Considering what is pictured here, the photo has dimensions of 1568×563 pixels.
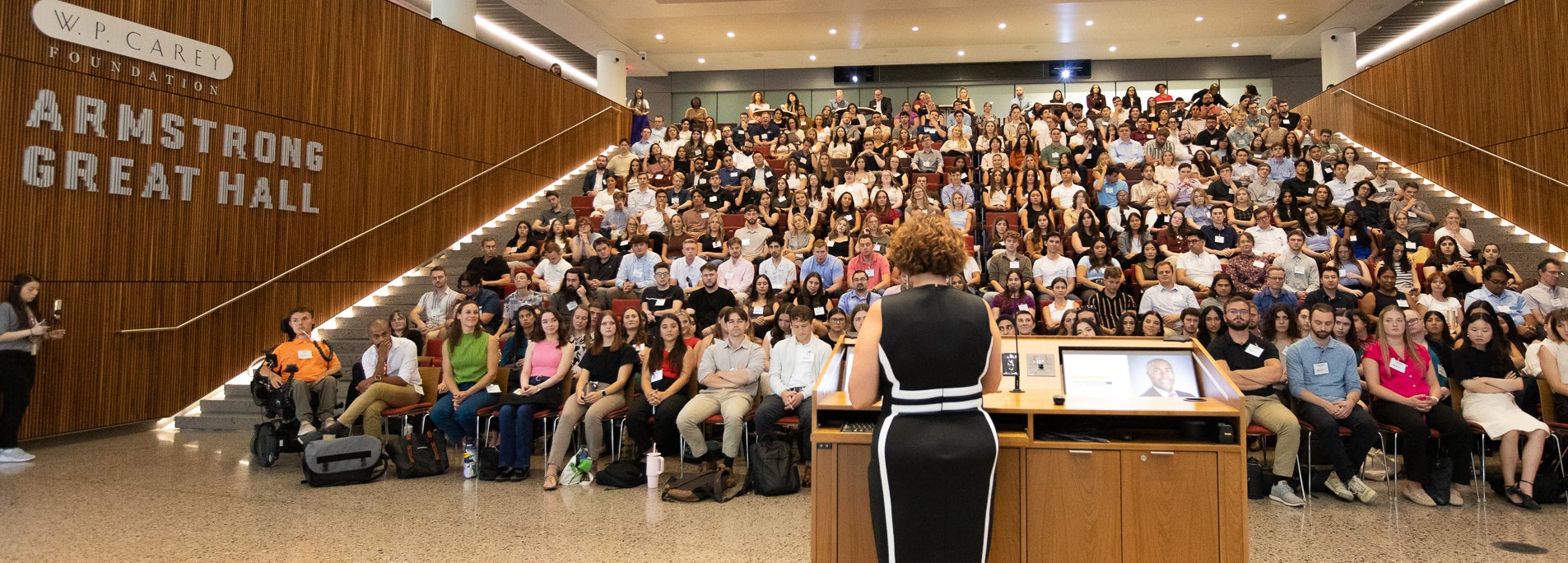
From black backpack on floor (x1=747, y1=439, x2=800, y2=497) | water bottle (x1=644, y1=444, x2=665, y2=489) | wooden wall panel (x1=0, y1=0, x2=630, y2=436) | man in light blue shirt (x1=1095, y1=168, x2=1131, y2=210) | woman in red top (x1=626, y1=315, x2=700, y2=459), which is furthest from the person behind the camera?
man in light blue shirt (x1=1095, y1=168, x2=1131, y2=210)

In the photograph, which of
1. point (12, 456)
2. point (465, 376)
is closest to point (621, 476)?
point (465, 376)

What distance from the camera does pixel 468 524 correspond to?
13.5 ft

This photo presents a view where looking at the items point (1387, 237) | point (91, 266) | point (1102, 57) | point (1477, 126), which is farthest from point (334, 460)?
point (1102, 57)

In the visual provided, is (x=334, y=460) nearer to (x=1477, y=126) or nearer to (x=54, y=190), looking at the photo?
(x=54, y=190)

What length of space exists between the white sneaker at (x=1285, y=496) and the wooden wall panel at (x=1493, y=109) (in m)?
5.64

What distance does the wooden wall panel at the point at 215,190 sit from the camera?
6.27 metres

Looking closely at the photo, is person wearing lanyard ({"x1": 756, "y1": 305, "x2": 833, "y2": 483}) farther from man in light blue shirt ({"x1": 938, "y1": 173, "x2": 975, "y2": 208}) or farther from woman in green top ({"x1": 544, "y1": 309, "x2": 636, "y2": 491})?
man in light blue shirt ({"x1": 938, "y1": 173, "x2": 975, "y2": 208})

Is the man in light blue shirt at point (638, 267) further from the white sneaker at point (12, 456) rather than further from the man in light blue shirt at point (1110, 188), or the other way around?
the man in light blue shirt at point (1110, 188)

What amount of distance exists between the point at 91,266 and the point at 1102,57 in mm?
16363

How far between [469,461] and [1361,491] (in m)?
4.88

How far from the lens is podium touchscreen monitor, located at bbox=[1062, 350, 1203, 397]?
131 inches

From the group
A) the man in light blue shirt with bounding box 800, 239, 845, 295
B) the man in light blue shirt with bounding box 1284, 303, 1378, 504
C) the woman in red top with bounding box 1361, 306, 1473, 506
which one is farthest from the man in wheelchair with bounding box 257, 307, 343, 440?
the woman in red top with bounding box 1361, 306, 1473, 506

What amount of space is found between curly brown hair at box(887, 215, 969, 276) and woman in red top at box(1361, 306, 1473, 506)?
3.77 metres

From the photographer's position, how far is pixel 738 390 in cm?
545
